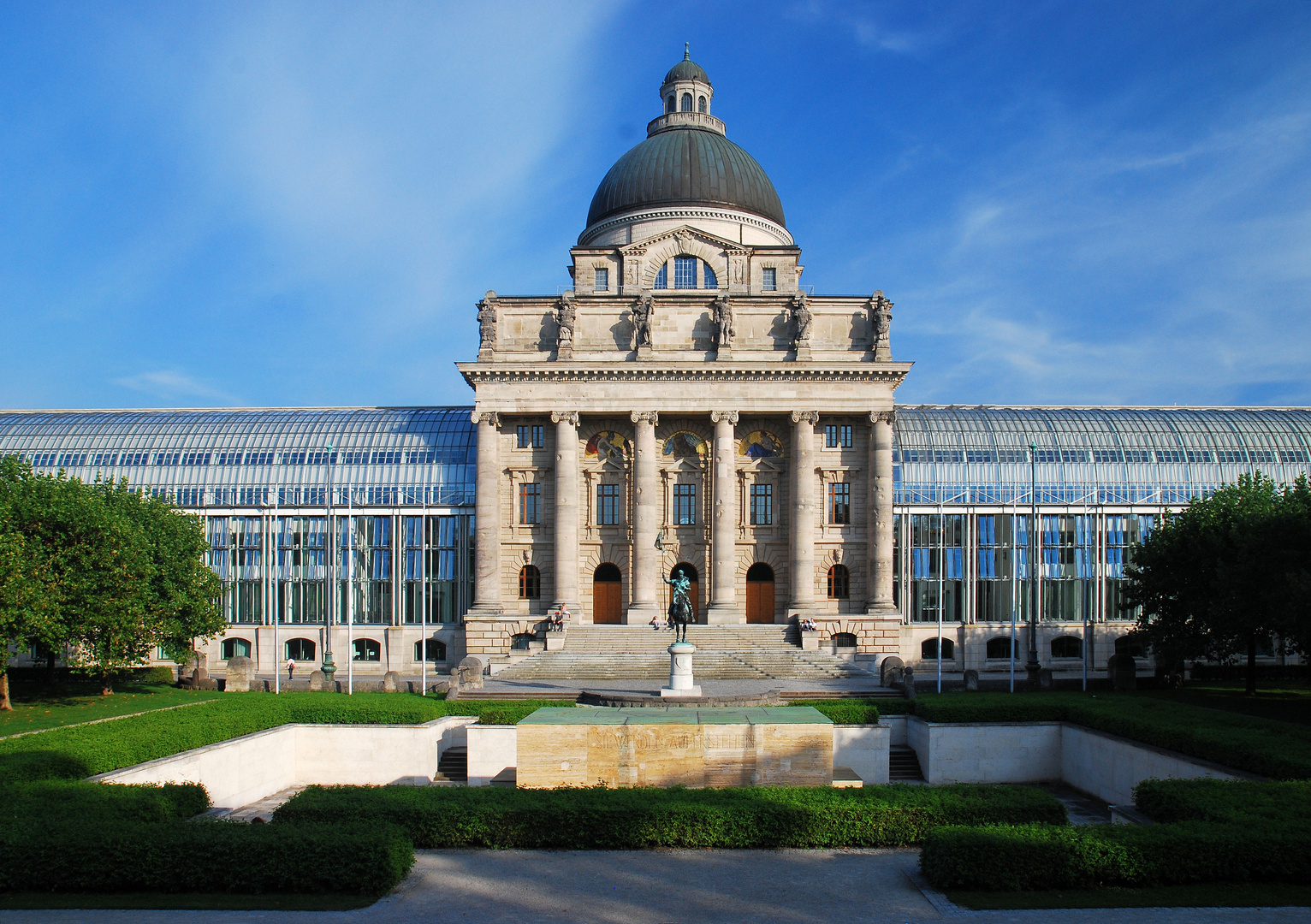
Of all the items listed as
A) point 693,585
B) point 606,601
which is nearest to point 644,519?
point 693,585

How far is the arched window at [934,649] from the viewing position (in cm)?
6256

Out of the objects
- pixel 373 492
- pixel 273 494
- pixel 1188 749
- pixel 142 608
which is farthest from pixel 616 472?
pixel 1188 749

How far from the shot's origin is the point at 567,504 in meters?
59.5

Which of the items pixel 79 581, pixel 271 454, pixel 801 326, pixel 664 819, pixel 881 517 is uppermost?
pixel 801 326

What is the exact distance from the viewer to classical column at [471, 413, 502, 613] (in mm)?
59438

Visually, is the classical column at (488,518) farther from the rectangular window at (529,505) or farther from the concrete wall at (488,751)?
the concrete wall at (488,751)

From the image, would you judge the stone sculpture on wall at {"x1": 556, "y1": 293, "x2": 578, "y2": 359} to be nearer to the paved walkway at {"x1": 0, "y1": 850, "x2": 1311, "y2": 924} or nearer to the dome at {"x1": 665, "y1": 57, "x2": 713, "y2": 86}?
the dome at {"x1": 665, "y1": 57, "x2": 713, "y2": 86}

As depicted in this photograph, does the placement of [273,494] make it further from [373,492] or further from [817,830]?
[817,830]

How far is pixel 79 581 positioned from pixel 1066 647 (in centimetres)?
5699

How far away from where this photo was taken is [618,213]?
69.0 meters

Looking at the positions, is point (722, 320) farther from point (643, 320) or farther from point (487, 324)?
point (487, 324)

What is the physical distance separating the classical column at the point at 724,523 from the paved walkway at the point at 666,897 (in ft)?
124

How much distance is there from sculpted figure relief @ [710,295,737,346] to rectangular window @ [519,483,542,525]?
15.5 meters

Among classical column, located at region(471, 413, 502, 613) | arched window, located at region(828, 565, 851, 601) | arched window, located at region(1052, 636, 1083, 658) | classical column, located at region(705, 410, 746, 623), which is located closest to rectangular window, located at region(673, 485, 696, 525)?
classical column, located at region(705, 410, 746, 623)
